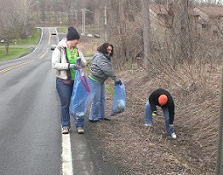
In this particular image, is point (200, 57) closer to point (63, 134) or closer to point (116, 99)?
point (116, 99)

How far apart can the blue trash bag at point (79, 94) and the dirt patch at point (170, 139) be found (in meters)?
0.58

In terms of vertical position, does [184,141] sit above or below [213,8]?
below

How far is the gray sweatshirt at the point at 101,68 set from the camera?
6.88 metres

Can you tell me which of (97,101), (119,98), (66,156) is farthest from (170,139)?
(66,156)

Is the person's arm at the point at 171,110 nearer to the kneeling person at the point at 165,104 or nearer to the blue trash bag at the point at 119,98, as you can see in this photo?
the kneeling person at the point at 165,104

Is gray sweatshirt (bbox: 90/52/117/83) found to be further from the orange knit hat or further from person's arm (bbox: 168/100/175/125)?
person's arm (bbox: 168/100/175/125)

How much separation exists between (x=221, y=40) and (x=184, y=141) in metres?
4.14

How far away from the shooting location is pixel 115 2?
61.7 ft

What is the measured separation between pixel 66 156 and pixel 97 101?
7.11 ft

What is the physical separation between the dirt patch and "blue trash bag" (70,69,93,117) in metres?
0.58

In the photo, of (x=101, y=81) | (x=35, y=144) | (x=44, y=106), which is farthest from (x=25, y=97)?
(x=35, y=144)

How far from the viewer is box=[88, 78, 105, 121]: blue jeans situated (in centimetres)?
704

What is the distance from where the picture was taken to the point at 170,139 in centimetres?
633

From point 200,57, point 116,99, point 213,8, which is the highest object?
point 213,8
